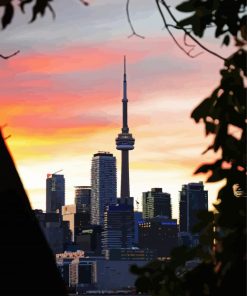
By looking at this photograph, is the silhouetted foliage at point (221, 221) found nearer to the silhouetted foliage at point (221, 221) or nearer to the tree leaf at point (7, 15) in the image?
the silhouetted foliage at point (221, 221)

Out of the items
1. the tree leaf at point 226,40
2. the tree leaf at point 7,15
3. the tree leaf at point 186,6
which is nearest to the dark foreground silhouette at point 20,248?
the tree leaf at point 7,15

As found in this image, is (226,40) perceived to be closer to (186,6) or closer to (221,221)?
(186,6)

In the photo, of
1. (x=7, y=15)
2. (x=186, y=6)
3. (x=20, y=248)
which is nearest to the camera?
(x=20, y=248)

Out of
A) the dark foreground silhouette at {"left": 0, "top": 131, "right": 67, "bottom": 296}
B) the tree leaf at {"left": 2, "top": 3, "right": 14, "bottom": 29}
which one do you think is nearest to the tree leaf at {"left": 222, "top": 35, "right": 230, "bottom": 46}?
the tree leaf at {"left": 2, "top": 3, "right": 14, "bottom": 29}

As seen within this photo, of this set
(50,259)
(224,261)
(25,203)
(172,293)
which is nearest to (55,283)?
(50,259)

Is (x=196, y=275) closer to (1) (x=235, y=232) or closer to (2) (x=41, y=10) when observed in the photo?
(1) (x=235, y=232)

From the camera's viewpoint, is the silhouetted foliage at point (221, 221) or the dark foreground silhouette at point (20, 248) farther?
the silhouetted foliage at point (221, 221)

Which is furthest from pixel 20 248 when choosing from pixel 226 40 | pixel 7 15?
pixel 226 40

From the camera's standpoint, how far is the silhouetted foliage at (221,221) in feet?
35.6

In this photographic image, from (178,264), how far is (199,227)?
540mm

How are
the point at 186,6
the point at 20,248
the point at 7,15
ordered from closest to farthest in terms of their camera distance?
the point at 20,248 < the point at 7,15 < the point at 186,6

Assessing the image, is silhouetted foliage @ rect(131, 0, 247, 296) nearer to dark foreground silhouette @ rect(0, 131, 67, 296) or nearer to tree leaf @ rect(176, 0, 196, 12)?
tree leaf @ rect(176, 0, 196, 12)

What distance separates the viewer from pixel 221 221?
35.8ft

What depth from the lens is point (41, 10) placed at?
32.3 ft
